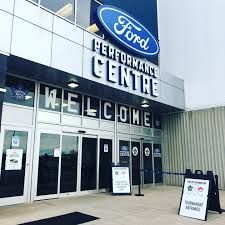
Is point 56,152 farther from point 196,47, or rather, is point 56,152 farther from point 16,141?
point 196,47

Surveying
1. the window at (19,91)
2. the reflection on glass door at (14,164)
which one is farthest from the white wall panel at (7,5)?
the reflection on glass door at (14,164)

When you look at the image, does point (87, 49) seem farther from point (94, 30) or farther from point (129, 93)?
point (129, 93)

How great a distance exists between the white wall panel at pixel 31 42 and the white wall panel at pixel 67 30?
0.41m

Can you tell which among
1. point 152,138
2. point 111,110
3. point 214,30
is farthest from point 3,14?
point 214,30

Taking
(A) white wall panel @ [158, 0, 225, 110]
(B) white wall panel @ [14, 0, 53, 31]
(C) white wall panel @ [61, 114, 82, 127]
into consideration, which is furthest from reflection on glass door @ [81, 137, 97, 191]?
(A) white wall panel @ [158, 0, 225, 110]

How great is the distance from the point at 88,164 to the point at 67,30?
4590 mm

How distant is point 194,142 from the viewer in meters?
11.8

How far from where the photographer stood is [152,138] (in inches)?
488

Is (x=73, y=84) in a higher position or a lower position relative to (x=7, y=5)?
lower

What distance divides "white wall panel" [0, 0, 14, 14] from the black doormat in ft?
15.9

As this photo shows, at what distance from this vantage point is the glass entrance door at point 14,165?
23.1 feet

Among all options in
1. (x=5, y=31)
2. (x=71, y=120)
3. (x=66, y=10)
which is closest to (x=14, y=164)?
(x=71, y=120)

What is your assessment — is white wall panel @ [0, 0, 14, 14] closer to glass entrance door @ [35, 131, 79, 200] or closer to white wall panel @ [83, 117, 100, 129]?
glass entrance door @ [35, 131, 79, 200]

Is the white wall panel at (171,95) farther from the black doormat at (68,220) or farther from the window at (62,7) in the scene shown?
the black doormat at (68,220)
